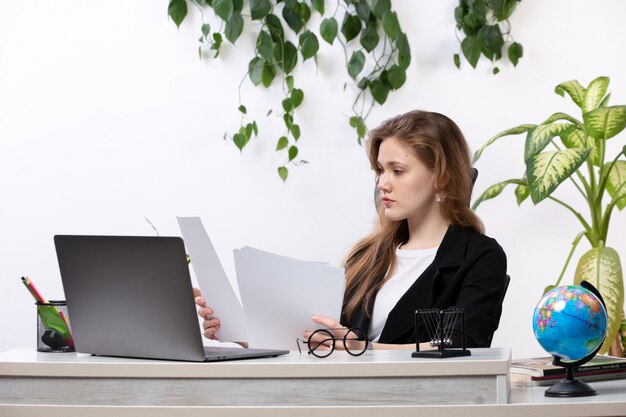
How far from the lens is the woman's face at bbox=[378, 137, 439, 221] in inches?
87.2

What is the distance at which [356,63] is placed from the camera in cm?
334

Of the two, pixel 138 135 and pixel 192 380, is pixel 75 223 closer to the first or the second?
pixel 138 135

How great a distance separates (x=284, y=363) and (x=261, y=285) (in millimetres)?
200

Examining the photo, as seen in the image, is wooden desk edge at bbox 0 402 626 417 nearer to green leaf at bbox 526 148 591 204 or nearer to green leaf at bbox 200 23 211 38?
green leaf at bbox 526 148 591 204

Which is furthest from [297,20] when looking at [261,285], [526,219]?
[261,285]

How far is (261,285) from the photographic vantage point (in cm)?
167

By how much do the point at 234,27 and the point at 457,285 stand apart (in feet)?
5.24

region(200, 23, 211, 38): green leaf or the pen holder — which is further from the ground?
region(200, 23, 211, 38): green leaf

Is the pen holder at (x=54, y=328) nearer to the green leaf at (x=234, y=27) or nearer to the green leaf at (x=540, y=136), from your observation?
the green leaf at (x=540, y=136)

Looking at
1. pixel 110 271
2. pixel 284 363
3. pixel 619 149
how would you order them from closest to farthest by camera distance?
pixel 284 363 < pixel 110 271 < pixel 619 149

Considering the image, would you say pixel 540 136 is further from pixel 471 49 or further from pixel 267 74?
pixel 267 74

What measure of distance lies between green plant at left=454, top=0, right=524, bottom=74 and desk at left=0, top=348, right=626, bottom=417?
1.91m

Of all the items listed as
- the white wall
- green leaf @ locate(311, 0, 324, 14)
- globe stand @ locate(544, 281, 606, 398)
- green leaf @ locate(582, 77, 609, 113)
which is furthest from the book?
green leaf @ locate(311, 0, 324, 14)

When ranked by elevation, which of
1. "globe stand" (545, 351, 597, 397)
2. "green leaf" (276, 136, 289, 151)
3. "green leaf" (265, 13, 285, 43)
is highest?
"green leaf" (265, 13, 285, 43)
